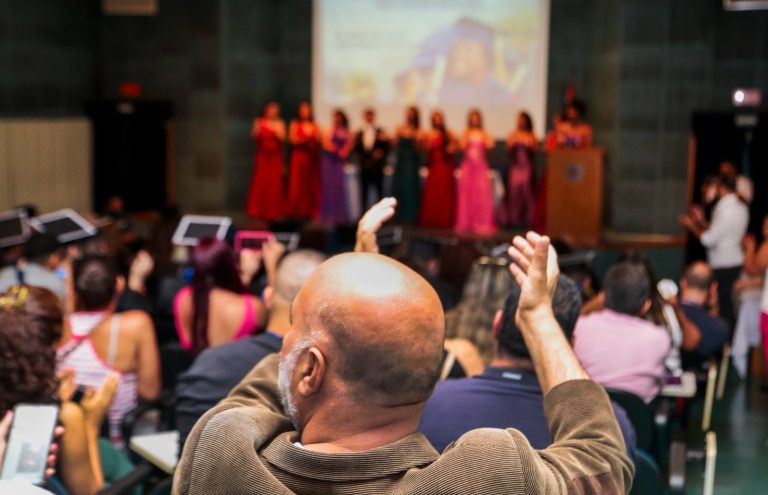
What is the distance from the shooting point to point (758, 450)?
230 inches

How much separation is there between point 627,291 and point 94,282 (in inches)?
77.2

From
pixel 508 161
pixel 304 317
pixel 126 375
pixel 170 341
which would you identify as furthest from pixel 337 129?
pixel 304 317

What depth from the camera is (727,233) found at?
28.0ft

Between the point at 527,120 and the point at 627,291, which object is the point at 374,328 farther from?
the point at 527,120

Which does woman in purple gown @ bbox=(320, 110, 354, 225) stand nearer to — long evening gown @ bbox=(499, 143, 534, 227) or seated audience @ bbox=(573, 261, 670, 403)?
long evening gown @ bbox=(499, 143, 534, 227)

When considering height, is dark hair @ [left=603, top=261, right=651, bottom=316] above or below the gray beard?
below

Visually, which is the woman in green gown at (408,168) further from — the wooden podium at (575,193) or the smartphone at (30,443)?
the smartphone at (30,443)

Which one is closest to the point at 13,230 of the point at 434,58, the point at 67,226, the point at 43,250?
the point at 67,226

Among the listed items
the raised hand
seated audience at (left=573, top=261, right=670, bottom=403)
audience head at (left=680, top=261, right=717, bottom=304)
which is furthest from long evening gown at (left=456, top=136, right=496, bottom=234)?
the raised hand

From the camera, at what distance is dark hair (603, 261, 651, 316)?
4074mm

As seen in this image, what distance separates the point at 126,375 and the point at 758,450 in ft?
11.5

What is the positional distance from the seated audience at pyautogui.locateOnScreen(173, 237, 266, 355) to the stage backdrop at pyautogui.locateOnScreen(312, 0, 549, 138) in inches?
362

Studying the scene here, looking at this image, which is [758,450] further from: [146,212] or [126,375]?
[146,212]

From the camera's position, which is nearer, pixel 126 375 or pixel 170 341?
pixel 126 375
